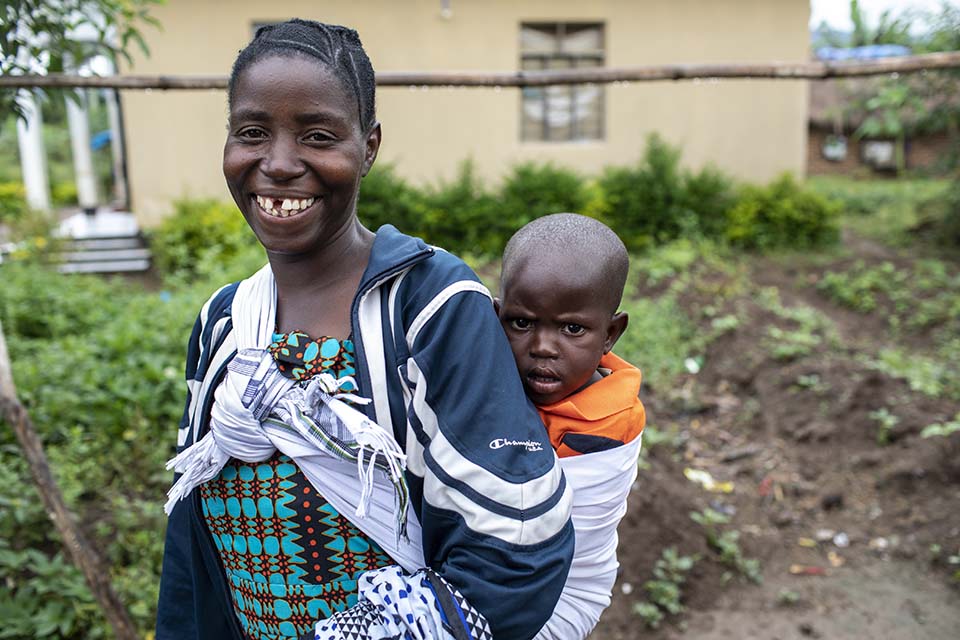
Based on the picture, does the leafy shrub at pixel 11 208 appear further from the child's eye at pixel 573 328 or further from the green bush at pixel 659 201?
the child's eye at pixel 573 328

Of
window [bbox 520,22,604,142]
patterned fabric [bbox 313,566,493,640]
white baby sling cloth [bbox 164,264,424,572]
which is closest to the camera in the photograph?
patterned fabric [bbox 313,566,493,640]

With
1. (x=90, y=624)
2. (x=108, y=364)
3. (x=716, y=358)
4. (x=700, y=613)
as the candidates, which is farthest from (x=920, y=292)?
(x=90, y=624)

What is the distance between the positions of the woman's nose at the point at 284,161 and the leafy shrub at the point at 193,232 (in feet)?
27.7

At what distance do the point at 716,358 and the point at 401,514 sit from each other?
20.0 ft

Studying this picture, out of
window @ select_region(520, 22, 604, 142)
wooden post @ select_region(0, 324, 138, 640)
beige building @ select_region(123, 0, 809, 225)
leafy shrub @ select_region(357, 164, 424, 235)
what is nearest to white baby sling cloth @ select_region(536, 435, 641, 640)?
wooden post @ select_region(0, 324, 138, 640)

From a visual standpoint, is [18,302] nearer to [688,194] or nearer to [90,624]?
[90,624]

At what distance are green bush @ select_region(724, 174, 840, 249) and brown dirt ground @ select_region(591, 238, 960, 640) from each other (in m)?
Answer: 3.90

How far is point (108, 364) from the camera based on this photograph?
5.18 metres

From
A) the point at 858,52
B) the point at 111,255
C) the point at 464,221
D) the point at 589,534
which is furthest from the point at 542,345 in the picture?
the point at 858,52

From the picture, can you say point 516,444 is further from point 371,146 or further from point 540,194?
point 540,194

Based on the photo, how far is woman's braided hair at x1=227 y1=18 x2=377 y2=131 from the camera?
1.35 m

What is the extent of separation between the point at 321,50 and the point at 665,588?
330 cm

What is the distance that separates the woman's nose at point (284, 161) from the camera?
1.35m

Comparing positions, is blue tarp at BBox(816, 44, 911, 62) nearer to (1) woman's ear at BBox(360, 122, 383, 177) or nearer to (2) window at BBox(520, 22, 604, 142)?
(2) window at BBox(520, 22, 604, 142)
